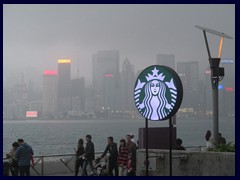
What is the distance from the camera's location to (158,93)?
11.4 meters

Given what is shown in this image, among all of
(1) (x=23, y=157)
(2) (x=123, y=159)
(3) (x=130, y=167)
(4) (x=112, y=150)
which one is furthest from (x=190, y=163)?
(1) (x=23, y=157)

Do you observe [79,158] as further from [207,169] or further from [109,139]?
[207,169]

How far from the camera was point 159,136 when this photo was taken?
638 inches

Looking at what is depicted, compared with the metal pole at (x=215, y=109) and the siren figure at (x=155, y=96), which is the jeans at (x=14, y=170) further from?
the metal pole at (x=215, y=109)

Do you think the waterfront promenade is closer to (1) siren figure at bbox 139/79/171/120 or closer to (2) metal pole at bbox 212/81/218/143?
(1) siren figure at bbox 139/79/171/120

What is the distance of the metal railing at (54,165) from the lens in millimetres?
17969

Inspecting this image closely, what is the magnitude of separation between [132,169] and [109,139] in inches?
51.7

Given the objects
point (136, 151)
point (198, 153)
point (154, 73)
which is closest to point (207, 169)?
point (198, 153)

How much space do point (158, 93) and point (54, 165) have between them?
29.7 feet

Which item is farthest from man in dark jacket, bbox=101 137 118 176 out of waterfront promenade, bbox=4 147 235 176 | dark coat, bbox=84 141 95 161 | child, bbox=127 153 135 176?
waterfront promenade, bbox=4 147 235 176

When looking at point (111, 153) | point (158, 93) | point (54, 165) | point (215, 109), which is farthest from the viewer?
point (54, 165)

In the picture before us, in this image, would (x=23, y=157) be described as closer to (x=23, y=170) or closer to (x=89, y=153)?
(x=23, y=170)

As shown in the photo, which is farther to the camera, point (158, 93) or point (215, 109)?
point (215, 109)

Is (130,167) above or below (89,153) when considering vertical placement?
below
